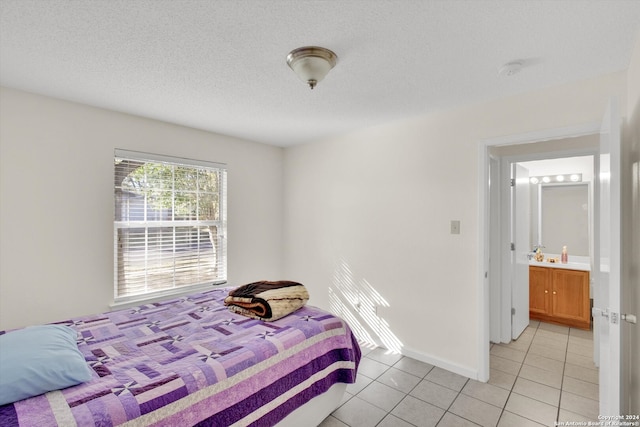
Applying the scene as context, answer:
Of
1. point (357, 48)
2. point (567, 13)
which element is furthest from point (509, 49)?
point (357, 48)

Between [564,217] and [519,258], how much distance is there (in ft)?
4.61

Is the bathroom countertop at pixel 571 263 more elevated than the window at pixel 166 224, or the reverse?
the window at pixel 166 224

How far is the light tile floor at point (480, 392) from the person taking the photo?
2.10 meters

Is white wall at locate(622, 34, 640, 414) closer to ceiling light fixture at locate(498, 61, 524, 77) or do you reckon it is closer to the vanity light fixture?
ceiling light fixture at locate(498, 61, 524, 77)

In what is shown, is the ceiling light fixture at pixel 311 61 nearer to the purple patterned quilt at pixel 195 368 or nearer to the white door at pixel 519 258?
the purple patterned quilt at pixel 195 368

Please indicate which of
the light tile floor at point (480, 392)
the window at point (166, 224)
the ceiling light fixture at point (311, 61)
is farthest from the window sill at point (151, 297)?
the ceiling light fixture at point (311, 61)

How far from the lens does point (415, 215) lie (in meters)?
2.95

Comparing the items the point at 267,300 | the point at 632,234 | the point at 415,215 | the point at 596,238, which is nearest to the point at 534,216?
the point at 596,238

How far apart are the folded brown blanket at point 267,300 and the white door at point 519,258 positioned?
2.60 meters

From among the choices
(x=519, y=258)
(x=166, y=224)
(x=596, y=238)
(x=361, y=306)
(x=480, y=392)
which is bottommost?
(x=480, y=392)

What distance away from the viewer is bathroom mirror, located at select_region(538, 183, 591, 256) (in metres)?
4.11

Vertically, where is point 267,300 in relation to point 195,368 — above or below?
above

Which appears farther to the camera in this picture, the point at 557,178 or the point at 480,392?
the point at 557,178

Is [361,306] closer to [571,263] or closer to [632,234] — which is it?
[632,234]
